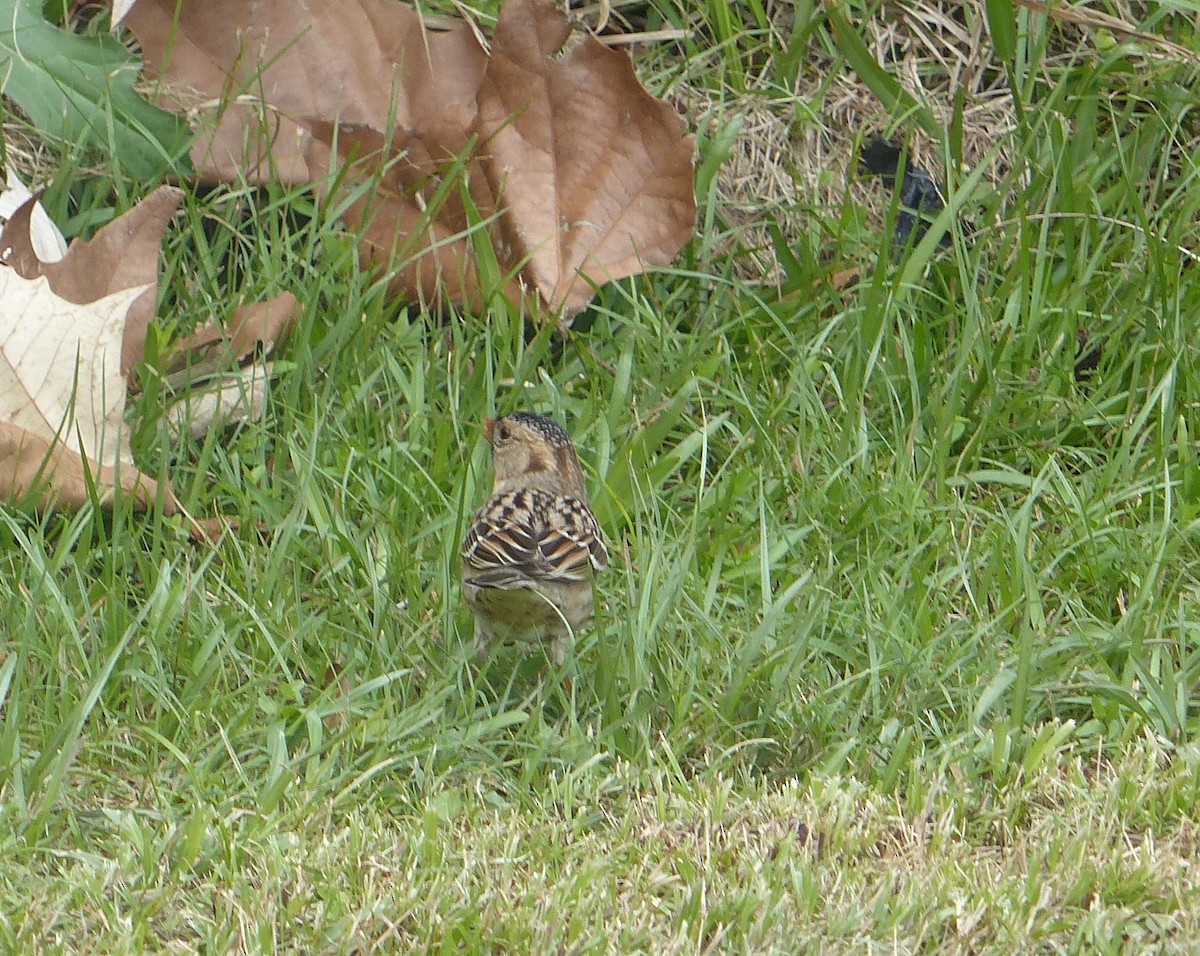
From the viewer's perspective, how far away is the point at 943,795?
4.43 metres

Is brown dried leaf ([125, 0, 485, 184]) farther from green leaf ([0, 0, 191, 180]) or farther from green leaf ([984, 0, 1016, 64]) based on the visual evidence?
green leaf ([984, 0, 1016, 64])

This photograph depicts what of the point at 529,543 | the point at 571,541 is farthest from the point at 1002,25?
the point at 529,543

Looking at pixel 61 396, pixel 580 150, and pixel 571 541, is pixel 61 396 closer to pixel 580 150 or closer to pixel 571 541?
pixel 571 541

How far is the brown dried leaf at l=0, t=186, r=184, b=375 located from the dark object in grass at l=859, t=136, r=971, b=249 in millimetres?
2677

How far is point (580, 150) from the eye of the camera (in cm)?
657

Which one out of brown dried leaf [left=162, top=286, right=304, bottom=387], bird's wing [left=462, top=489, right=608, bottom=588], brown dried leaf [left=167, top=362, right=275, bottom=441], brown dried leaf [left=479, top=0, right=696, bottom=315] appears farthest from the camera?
brown dried leaf [left=479, top=0, right=696, bottom=315]

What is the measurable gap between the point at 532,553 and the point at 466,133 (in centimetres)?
234

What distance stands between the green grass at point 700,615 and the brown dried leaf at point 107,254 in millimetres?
268

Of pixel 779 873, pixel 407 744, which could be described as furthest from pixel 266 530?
pixel 779 873

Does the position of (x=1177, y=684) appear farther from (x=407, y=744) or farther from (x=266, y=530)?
(x=266, y=530)

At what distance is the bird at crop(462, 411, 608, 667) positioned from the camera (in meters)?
4.73

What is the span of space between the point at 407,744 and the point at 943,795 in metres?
1.32

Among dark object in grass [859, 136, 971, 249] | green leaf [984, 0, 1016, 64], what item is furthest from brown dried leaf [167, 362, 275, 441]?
green leaf [984, 0, 1016, 64]

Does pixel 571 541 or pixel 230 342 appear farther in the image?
pixel 230 342
